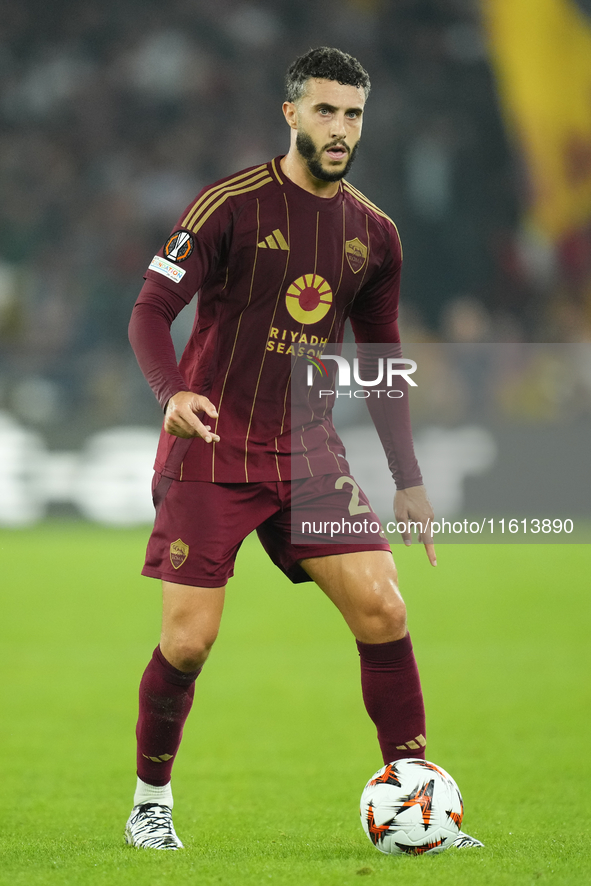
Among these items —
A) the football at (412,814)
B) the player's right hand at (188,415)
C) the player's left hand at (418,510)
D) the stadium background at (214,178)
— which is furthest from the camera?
the stadium background at (214,178)

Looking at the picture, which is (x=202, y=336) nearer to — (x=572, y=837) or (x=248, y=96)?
(x=572, y=837)

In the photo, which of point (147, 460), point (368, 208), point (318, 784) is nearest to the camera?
point (368, 208)

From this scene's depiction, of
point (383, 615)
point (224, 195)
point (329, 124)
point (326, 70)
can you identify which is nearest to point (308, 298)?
point (224, 195)

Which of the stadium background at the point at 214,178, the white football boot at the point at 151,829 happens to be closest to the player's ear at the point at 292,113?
the white football boot at the point at 151,829

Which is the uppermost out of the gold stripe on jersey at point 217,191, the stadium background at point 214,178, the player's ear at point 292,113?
the stadium background at point 214,178

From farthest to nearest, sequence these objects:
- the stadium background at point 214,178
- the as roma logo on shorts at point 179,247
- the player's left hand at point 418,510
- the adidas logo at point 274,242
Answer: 1. the stadium background at point 214,178
2. the player's left hand at point 418,510
3. the adidas logo at point 274,242
4. the as roma logo on shorts at point 179,247

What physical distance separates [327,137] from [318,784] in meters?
2.24

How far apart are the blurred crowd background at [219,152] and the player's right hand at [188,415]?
931cm

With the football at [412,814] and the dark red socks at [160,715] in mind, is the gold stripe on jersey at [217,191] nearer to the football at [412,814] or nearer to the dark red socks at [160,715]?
the dark red socks at [160,715]

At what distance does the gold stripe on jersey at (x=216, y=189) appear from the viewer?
3.07 m

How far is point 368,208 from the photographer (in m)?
3.35

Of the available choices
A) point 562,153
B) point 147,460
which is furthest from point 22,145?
point 562,153

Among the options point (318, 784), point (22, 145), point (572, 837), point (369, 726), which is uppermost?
point (22, 145)

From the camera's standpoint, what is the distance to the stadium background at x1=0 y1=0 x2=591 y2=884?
734cm
